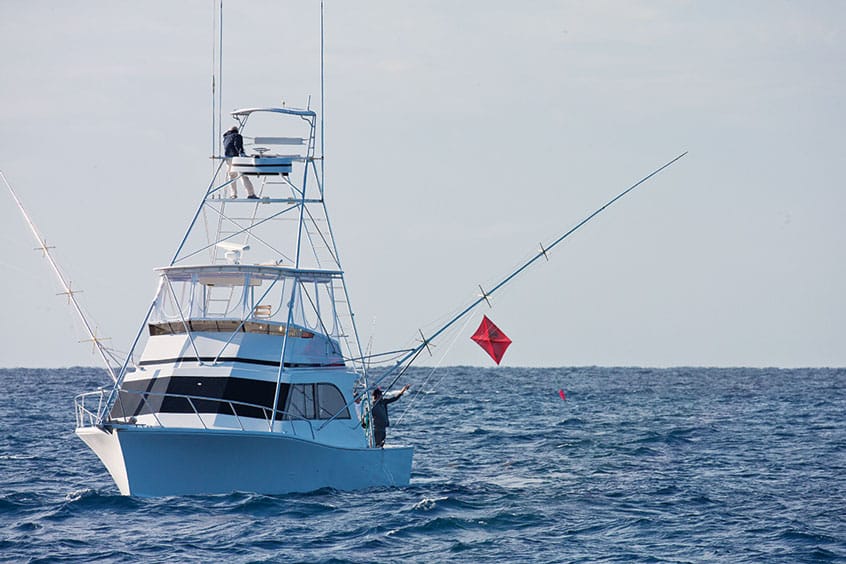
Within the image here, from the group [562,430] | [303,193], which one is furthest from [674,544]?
[562,430]

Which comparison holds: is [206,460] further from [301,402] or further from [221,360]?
[301,402]

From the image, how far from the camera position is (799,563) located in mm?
17953

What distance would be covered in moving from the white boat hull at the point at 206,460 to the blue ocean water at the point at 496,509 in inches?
9.8

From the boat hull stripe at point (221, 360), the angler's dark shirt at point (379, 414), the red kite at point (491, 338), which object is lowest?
the angler's dark shirt at point (379, 414)

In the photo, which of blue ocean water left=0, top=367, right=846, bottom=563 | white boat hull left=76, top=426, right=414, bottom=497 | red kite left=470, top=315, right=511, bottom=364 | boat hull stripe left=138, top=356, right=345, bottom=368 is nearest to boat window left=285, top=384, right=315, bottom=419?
boat hull stripe left=138, top=356, right=345, bottom=368

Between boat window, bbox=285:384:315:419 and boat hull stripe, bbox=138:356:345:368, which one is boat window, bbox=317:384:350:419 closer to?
boat window, bbox=285:384:315:419

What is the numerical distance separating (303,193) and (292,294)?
244cm

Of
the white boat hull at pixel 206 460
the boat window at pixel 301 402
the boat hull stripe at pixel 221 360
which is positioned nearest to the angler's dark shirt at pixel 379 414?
the boat window at pixel 301 402

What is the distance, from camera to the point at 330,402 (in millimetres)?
23406

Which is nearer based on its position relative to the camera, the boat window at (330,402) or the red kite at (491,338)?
the boat window at (330,402)

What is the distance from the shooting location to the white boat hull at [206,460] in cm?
2025

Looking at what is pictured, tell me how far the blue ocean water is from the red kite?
2.72 meters

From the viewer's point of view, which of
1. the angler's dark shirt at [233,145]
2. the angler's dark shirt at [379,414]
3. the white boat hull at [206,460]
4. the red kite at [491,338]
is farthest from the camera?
the red kite at [491,338]

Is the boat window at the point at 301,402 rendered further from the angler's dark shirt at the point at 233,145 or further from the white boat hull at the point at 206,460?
the angler's dark shirt at the point at 233,145
